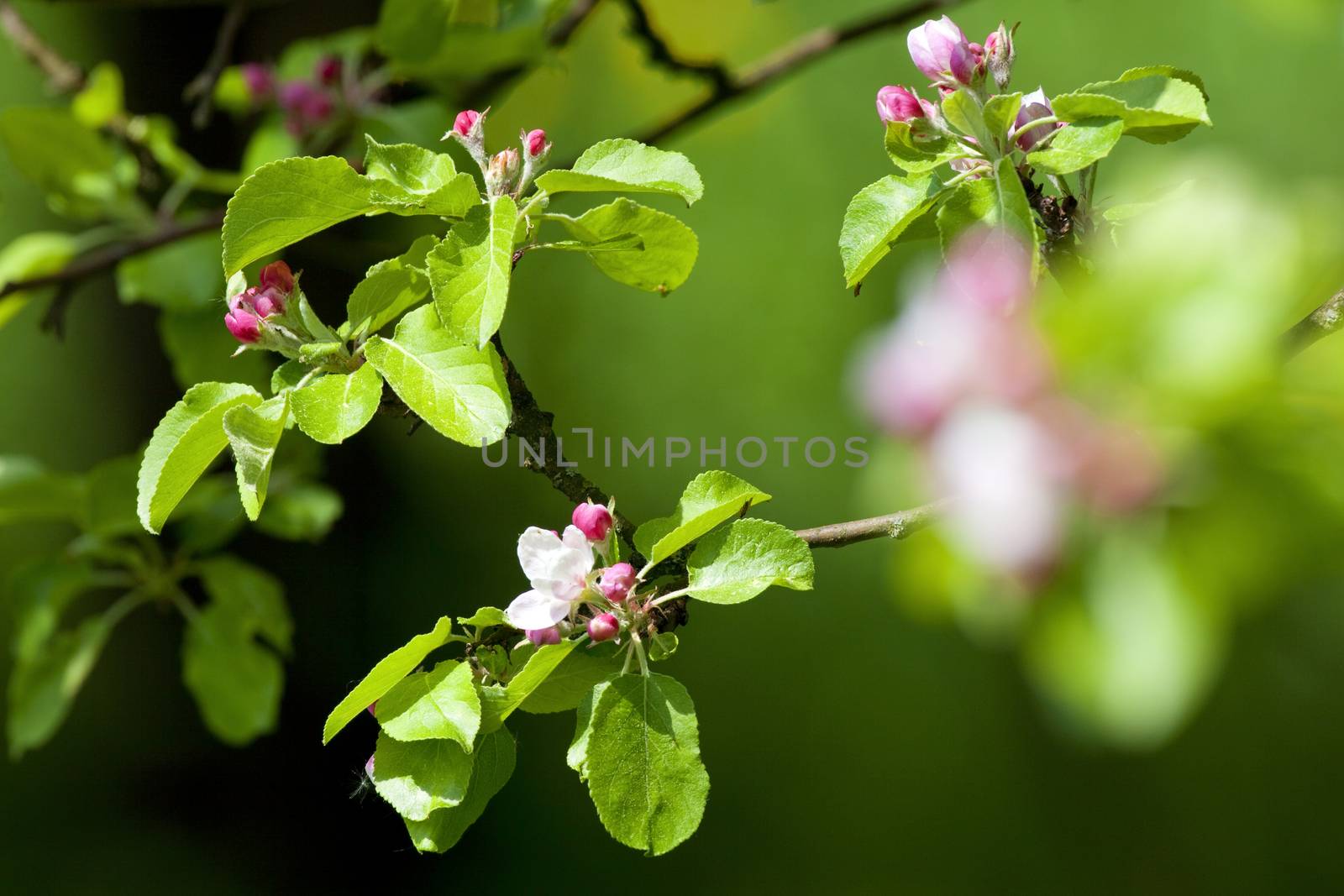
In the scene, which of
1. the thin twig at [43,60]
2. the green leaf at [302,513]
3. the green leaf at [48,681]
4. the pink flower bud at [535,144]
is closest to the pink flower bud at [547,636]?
the pink flower bud at [535,144]

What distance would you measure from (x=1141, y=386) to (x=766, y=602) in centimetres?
228

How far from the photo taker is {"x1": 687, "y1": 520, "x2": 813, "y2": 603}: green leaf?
563 mm

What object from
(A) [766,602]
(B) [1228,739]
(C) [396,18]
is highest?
(C) [396,18]

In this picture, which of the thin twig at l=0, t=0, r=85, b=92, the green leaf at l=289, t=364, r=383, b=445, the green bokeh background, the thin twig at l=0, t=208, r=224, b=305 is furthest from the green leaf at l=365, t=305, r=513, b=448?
the green bokeh background

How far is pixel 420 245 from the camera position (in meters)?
0.63

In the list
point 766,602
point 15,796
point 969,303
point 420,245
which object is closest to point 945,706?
point 766,602

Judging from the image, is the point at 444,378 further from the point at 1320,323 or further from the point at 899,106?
the point at 1320,323

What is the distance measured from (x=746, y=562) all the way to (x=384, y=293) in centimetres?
23

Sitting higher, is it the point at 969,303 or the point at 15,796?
the point at 969,303

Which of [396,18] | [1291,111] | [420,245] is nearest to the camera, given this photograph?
[420,245]

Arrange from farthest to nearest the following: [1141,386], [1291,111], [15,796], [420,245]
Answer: [1291,111], [15,796], [420,245], [1141,386]

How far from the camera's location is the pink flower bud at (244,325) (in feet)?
1.98

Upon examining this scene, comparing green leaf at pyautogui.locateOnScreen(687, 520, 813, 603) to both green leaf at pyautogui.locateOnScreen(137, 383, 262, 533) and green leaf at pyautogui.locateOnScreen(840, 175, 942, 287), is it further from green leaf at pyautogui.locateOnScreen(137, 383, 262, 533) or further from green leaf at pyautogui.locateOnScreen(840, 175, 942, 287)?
green leaf at pyautogui.locateOnScreen(137, 383, 262, 533)

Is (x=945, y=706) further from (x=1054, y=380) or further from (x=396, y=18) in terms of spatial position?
(x=1054, y=380)
